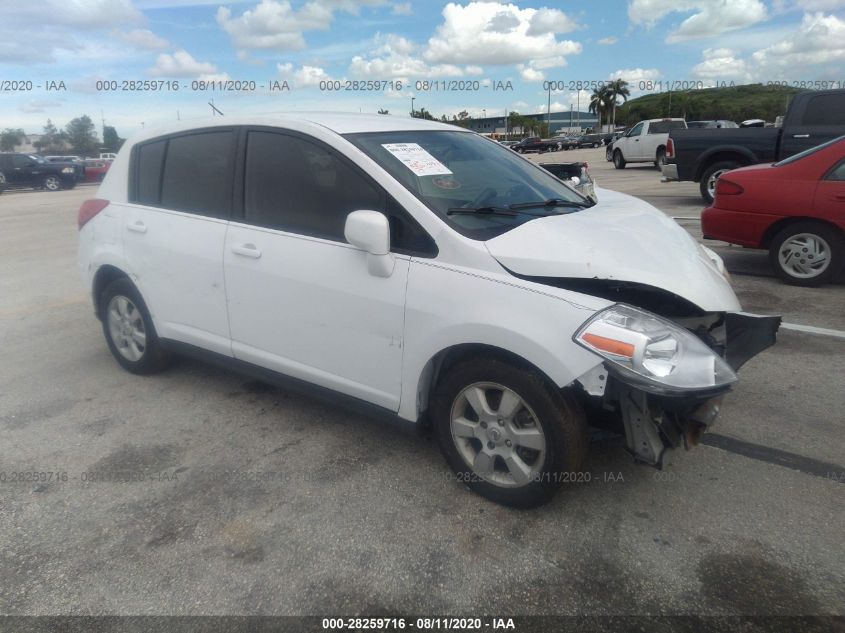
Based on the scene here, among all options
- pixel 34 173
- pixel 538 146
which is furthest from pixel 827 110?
pixel 538 146

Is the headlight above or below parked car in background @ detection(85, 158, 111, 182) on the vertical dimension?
below

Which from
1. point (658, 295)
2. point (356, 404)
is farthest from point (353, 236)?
point (658, 295)

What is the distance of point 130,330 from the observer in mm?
4555

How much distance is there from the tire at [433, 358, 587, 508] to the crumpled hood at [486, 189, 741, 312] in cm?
47

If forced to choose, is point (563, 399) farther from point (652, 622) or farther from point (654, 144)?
point (654, 144)

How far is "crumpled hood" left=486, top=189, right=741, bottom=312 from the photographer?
2.74m

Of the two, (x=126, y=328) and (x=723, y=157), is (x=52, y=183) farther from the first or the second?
(x=126, y=328)

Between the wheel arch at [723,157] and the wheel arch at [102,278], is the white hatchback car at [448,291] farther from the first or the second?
the wheel arch at [723,157]

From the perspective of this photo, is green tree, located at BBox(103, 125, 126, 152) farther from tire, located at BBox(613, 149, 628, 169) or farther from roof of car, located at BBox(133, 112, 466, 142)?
roof of car, located at BBox(133, 112, 466, 142)

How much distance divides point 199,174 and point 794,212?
17.9 ft

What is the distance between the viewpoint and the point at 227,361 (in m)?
3.89

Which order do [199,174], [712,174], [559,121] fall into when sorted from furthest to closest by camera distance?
[559,121] → [712,174] → [199,174]

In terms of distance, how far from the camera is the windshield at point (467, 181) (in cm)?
307

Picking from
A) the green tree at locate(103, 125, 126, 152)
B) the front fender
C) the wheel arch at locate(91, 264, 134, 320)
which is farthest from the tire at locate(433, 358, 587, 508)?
the green tree at locate(103, 125, 126, 152)
